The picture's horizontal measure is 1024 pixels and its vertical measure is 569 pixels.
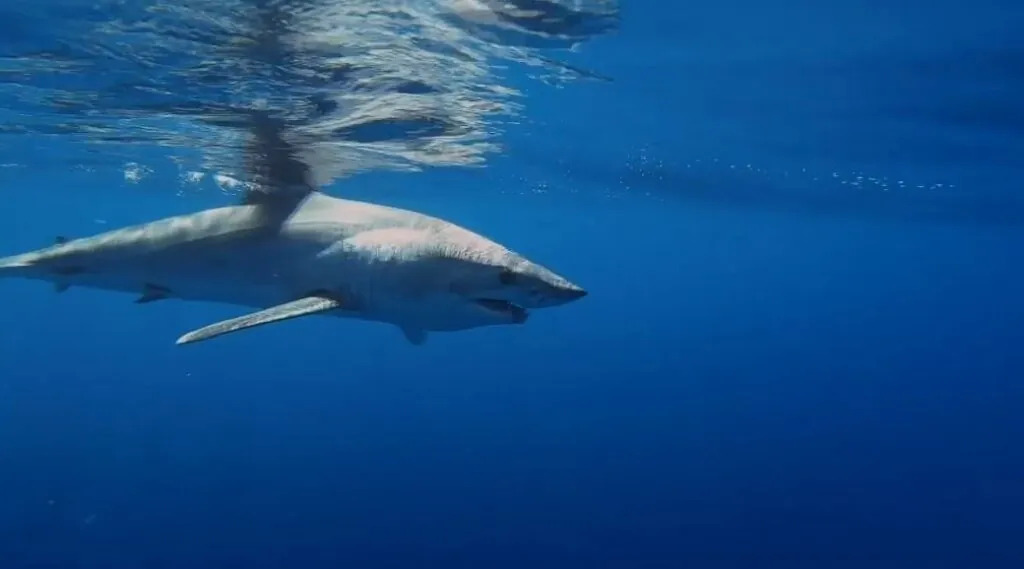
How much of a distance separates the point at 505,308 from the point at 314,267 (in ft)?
6.38

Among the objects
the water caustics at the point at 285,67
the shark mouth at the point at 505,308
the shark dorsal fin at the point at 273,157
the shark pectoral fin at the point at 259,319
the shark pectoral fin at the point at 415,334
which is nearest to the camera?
the shark pectoral fin at the point at 259,319

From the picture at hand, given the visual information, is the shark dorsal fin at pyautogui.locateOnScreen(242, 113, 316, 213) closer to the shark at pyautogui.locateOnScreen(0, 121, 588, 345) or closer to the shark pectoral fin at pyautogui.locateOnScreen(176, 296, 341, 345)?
the shark at pyautogui.locateOnScreen(0, 121, 588, 345)

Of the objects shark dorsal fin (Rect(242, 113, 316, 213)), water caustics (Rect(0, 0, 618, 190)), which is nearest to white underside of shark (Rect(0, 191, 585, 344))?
water caustics (Rect(0, 0, 618, 190))

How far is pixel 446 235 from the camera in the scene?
6363 mm

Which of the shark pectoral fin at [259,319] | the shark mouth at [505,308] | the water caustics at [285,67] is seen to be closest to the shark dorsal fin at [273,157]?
the water caustics at [285,67]

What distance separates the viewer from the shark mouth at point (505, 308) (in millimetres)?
5770

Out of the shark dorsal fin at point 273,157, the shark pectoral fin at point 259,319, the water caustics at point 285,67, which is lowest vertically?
the shark dorsal fin at point 273,157

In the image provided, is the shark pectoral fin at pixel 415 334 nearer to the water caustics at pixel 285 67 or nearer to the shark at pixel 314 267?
the shark at pixel 314 267

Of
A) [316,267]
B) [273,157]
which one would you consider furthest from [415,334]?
[273,157]

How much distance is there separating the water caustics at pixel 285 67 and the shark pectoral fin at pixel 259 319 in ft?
13.2

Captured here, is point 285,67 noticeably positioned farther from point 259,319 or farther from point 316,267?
point 259,319

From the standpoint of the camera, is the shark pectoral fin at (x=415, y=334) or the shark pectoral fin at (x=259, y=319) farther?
the shark pectoral fin at (x=415, y=334)

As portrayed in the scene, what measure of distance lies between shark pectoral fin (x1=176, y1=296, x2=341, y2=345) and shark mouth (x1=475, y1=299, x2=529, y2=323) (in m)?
1.30

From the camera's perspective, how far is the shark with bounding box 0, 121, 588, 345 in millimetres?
5820
